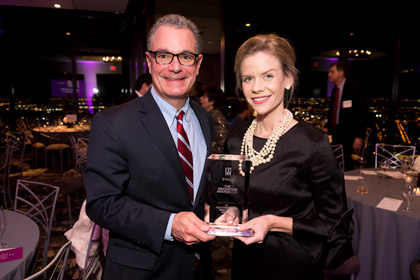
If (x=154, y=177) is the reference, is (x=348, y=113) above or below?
above

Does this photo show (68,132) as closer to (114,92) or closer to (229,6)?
(229,6)

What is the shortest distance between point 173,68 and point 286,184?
72 centimetres

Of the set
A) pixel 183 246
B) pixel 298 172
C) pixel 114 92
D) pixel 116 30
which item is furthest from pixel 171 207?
pixel 114 92

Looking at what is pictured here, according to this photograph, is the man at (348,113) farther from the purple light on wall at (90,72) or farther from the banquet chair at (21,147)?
the purple light on wall at (90,72)

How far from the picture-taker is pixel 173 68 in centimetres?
128

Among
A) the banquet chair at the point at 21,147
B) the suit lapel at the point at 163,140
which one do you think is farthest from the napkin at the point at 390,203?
the banquet chair at the point at 21,147

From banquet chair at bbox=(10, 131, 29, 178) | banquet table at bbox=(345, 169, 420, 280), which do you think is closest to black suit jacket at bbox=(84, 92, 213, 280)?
banquet table at bbox=(345, 169, 420, 280)

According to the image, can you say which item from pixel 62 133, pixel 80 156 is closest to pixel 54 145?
pixel 62 133

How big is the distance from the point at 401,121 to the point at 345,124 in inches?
118

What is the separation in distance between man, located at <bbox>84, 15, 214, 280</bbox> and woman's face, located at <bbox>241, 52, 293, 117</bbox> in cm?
26

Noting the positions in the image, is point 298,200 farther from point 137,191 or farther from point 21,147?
point 21,147

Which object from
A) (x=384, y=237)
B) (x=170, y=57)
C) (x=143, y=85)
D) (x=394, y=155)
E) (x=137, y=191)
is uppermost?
(x=143, y=85)

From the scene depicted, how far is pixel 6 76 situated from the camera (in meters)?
9.36

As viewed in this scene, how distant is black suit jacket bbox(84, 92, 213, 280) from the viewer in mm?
1121
